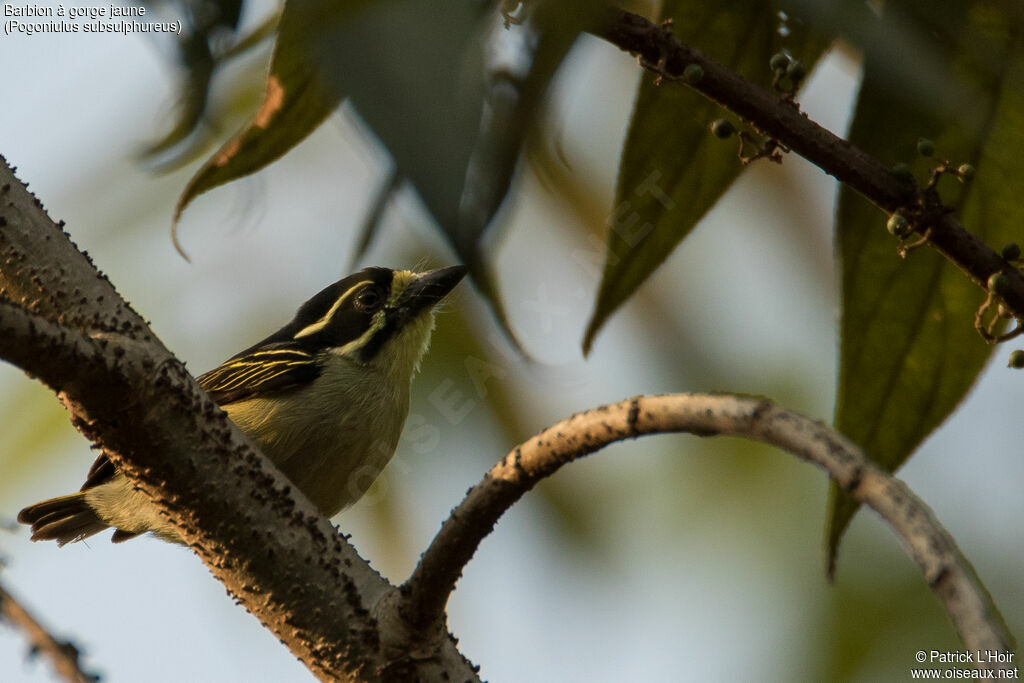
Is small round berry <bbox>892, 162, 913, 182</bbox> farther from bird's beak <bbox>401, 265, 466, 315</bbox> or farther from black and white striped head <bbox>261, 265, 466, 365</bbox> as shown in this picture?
bird's beak <bbox>401, 265, 466, 315</bbox>

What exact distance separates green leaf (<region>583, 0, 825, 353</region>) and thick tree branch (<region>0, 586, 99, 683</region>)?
129 cm

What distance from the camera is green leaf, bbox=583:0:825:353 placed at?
8.70 feet

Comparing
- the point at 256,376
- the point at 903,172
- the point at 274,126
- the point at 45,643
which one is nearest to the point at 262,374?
the point at 256,376

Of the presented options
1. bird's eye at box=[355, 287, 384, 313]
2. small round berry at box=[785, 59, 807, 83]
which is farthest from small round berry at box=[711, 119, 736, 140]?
bird's eye at box=[355, 287, 384, 313]

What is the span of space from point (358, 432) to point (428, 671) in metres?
2.42

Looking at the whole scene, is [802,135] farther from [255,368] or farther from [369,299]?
[369,299]

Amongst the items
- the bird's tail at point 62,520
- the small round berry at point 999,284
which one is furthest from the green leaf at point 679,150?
the bird's tail at point 62,520

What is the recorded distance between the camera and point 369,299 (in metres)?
5.38

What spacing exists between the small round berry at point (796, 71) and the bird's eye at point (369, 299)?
A: 10.5 feet

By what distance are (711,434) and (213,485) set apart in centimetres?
115

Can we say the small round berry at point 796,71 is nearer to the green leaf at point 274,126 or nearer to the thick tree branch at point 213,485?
the green leaf at point 274,126

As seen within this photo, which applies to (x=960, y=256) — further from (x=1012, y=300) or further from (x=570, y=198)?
(x=570, y=198)

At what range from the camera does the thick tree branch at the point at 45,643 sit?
1926mm

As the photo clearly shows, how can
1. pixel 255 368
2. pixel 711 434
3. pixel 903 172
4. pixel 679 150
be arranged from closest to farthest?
Answer: pixel 711 434 → pixel 903 172 → pixel 679 150 → pixel 255 368
